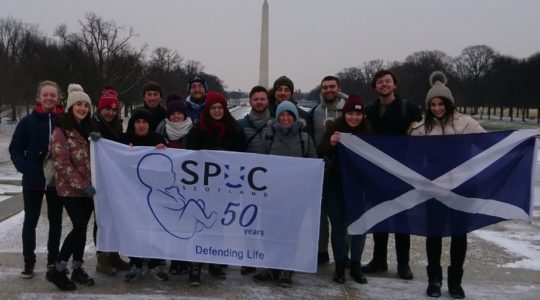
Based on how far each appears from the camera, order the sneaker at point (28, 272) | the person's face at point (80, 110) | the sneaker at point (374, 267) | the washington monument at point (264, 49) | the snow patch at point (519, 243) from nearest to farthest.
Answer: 1. the person's face at point (80, 110)
2. the sneaker at point (28, 272)
3. the sneaker at point (374, 267)
4. the snow patch at point (519, 243)
5. the washington monument at point (264, 49)

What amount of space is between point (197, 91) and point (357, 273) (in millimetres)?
2665

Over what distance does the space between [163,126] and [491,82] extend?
81.0 meters

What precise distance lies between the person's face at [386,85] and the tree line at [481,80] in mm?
66041

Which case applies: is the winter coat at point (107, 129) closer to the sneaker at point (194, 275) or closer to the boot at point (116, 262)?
the boot at point (116, 262)

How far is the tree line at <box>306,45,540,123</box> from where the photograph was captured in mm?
68938

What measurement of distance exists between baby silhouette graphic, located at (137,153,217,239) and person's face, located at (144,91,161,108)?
1.20 m

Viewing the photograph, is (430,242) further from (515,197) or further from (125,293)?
(125,293)

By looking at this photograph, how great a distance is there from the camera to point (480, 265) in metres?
5.93

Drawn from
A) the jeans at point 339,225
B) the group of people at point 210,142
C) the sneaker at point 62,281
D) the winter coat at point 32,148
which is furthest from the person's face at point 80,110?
the jeans at point 339,225

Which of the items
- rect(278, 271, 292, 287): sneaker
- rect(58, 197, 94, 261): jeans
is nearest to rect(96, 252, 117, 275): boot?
rect(58, 197, 94, 261): jeans

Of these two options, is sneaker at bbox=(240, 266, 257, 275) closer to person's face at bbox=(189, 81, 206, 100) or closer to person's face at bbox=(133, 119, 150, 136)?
person's face at bbox=(133, 119, 150, 136)

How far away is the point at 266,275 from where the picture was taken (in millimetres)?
5223

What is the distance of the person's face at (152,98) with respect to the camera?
19.9 feet

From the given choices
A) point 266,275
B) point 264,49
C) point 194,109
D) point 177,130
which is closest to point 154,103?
point 194,109
